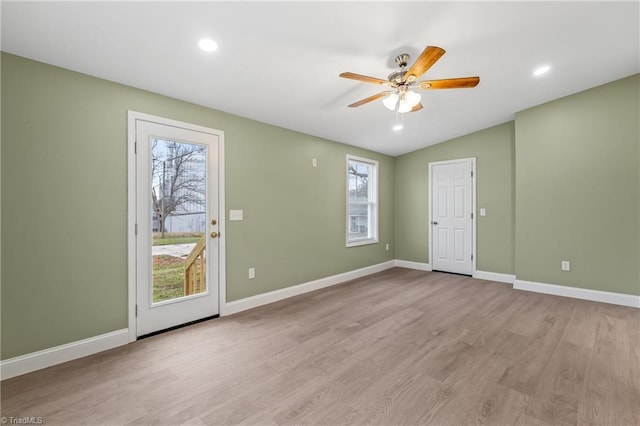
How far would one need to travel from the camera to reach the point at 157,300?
2850mm

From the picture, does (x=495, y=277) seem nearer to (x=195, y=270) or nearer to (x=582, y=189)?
(x=582, y=189)

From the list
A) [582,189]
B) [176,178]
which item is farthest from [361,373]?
[582,189]

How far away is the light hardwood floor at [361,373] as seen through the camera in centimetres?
174

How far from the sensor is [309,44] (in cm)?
231

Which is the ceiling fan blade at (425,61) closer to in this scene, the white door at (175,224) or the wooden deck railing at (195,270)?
the white door at (175,224)

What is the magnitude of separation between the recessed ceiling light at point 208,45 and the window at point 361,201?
3186 millimetres

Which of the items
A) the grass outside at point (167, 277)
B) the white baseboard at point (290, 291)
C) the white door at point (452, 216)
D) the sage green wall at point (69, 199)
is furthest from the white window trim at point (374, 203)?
the grass outside at point (167, 277)

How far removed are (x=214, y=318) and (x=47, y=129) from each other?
2.35m

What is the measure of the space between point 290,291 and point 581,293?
13.5ft

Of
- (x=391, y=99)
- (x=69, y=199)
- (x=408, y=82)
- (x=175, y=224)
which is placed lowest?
(x=175, y=224)

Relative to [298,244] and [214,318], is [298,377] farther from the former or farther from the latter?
[298,244]

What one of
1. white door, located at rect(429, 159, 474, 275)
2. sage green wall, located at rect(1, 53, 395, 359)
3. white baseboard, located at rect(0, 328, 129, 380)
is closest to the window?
white door, located at rect(429, 159, 474, 275)

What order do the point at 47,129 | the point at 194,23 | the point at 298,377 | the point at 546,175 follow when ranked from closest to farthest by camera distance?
the point at 194,23, the point at 298,377, the point at 47,129, the point at 546,175

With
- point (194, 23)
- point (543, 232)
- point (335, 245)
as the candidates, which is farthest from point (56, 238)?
point (543, 232)
